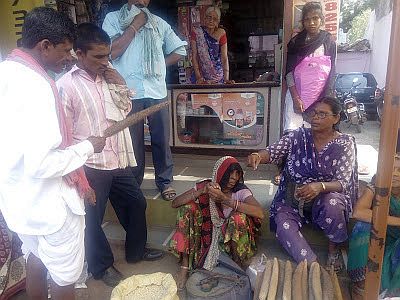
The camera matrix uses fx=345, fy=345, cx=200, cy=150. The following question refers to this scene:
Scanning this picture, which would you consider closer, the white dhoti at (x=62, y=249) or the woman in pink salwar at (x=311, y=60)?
the white dhoti at (x=62, y=249)

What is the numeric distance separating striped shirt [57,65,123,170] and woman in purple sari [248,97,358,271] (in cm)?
116

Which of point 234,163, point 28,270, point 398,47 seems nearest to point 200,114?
point 234,163

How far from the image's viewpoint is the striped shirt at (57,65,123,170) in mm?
2230

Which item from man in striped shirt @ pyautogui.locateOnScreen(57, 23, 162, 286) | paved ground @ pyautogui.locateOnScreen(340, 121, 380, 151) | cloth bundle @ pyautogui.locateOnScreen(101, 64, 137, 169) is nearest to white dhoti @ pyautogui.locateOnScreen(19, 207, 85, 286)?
man in striped shirt @ pyautogui.locateOnScreen(57, 23, 162, 286)

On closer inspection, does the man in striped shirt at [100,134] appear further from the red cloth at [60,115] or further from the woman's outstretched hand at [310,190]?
the woman's outstretched hand at [310,190]

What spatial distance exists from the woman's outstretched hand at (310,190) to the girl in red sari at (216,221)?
34 centimetres

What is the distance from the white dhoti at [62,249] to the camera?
169 centimetres

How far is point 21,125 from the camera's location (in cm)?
146

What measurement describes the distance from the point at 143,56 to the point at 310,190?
1807mm

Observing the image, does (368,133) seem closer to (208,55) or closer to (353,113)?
(353,113)

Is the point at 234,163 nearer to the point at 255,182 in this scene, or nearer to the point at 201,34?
the point at 255,182

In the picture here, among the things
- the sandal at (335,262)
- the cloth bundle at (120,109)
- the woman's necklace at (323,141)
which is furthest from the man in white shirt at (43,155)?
the sandal at (335,262)

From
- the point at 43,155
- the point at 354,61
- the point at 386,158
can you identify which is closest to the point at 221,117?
the point at 43,155

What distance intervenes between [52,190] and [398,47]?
61.0 inches
